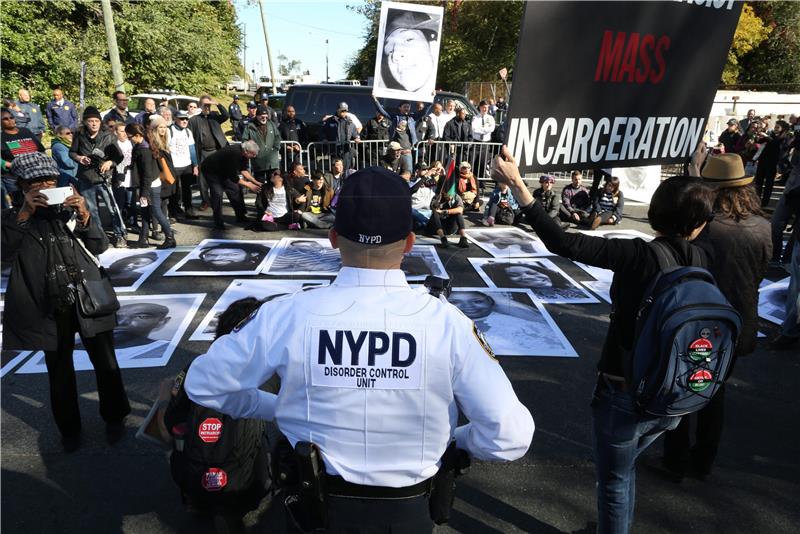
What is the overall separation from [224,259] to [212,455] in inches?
194

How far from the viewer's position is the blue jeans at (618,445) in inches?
86.0

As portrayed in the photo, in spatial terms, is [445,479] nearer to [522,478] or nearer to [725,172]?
[522,478]

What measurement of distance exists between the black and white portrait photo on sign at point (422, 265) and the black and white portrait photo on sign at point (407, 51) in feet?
6.32

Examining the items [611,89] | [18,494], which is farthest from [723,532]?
[18,494]

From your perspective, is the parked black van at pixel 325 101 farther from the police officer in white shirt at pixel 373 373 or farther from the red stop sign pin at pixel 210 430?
the police officer in white shirt at pixel 373 373

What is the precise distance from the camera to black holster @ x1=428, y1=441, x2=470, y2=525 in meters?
1.50

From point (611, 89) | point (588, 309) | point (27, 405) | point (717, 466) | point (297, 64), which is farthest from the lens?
point (297, 64)

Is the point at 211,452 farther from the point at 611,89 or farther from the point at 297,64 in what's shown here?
the point at 297,64

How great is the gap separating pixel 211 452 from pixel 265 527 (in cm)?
75

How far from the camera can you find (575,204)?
A: 9516mm

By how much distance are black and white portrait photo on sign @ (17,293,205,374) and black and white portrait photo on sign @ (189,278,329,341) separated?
7.1 inches

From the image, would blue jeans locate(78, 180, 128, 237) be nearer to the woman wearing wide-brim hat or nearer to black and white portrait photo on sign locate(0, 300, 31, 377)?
black and white portrait photo on sign locate(0, 300, 31, 377)

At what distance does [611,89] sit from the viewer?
94.1 inches

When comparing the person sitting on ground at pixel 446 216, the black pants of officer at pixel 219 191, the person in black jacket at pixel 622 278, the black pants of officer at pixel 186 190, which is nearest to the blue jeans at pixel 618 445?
the person in black jacket at pixel 622 278
